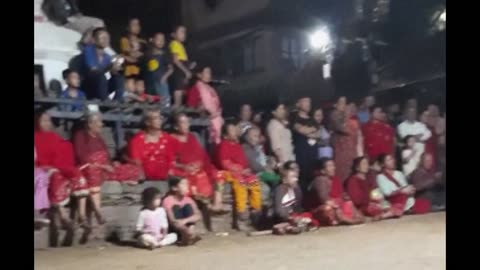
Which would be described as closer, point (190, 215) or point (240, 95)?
point (190, 215)

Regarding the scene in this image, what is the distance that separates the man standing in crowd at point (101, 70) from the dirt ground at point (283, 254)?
66 centimetres

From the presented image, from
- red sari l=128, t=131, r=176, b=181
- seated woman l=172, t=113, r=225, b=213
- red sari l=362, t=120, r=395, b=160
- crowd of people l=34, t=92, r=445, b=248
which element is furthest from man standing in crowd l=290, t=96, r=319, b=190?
red sari l=128, t=131, r=176, b=181

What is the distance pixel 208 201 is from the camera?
9.21ft

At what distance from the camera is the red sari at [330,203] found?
310 cm

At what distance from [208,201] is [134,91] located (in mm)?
608

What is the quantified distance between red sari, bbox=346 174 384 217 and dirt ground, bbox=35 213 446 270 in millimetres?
207

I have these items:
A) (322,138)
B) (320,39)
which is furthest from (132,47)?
(322,138)

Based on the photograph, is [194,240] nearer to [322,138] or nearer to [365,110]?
[322,138]

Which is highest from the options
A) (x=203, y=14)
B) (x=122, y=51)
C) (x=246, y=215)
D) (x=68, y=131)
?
(x=203, y=14)

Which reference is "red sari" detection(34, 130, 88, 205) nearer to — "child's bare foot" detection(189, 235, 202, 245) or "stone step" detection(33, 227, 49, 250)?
"stone step" detection(33, 227, 49, 250)

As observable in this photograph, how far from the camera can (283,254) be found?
2607 mm

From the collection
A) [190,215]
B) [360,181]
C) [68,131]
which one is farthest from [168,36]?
[360,181]

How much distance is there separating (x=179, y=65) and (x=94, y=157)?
0.59 metres
